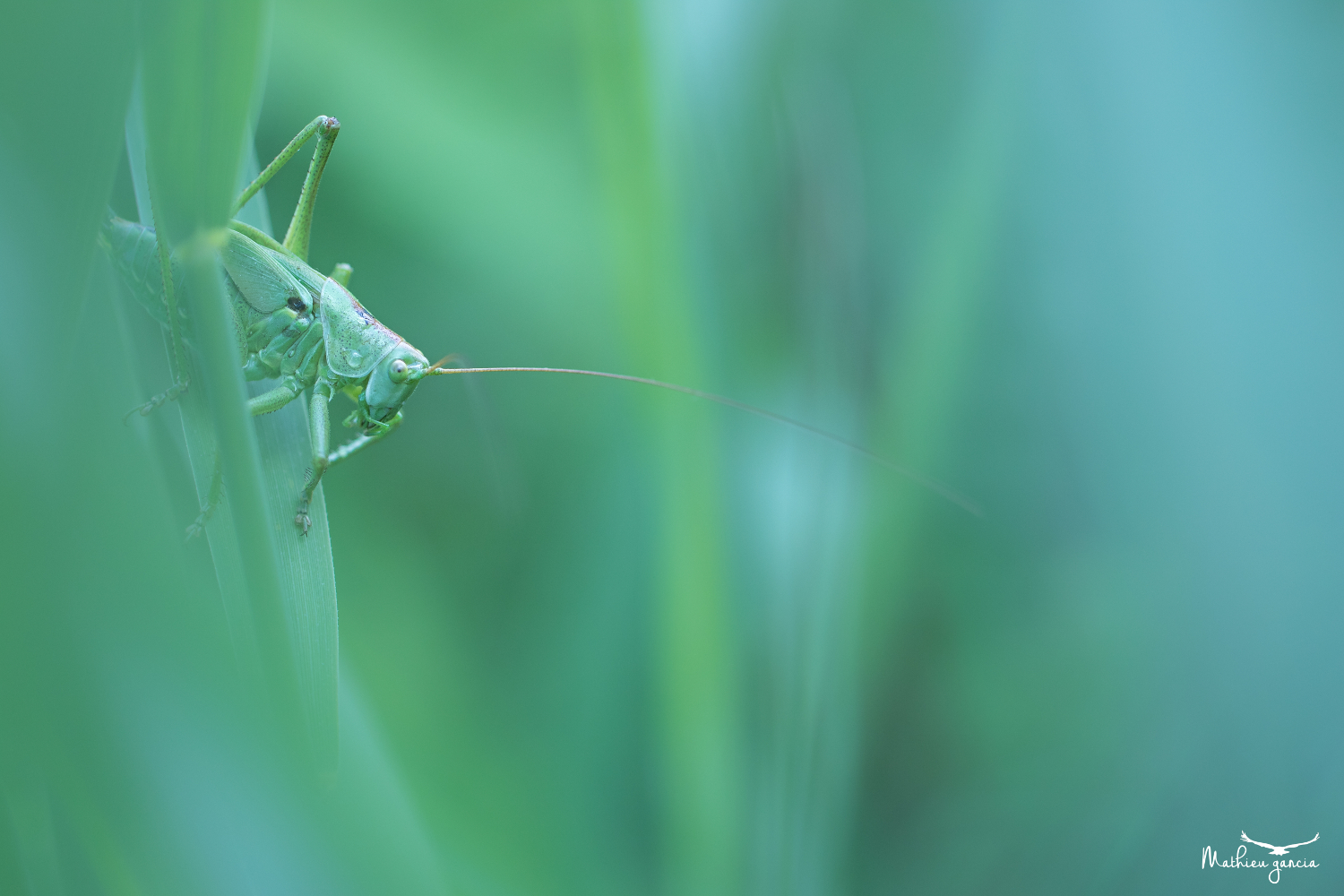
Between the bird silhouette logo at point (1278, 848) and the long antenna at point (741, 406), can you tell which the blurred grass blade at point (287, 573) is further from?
the bird silhouette logo at point (1278, 848)

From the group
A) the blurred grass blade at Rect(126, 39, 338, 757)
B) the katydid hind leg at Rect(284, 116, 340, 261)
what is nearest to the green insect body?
the katydid hind leg at Rect(284, 116, 340, 261)

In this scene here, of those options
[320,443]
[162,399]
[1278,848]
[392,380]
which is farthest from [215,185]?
[1278,848]

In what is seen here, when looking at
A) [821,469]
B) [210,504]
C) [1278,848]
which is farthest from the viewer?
[821,469]

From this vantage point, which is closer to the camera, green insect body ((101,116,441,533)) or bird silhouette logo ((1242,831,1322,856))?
bird silhouette logo ((1242,831,1322,856))

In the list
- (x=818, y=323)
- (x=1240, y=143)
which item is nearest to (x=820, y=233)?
(x=818, y=323)

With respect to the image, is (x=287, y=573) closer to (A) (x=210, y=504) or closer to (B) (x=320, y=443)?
(A) (x=210, y=504)

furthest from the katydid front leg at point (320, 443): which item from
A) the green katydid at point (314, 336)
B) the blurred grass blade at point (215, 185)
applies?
the blurred grass blade at point (215, 185)

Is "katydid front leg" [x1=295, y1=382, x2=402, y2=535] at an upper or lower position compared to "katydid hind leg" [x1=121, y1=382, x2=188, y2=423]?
lower

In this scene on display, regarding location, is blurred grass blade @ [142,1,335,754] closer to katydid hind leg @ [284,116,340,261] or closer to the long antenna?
the long antenna
